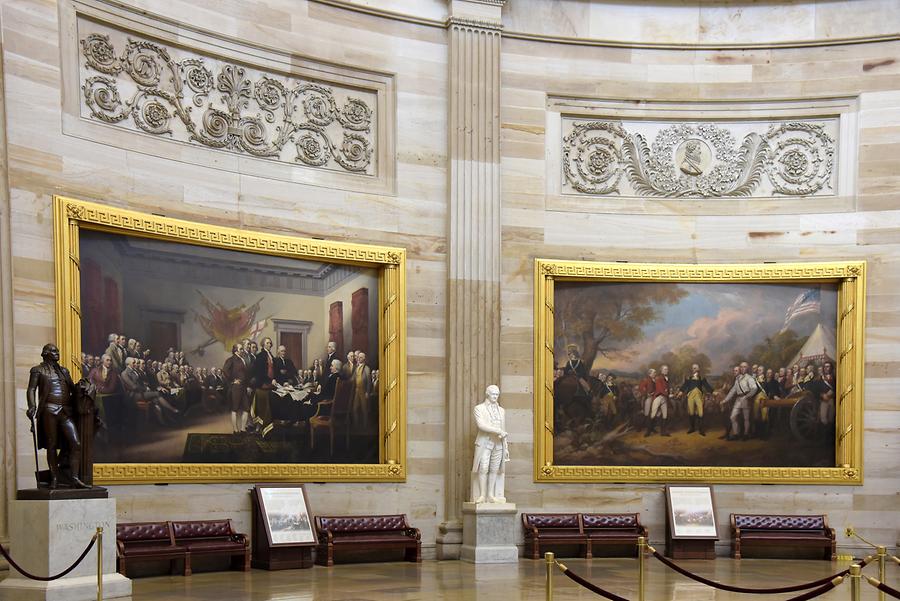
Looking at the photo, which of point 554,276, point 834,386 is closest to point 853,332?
point 834,386

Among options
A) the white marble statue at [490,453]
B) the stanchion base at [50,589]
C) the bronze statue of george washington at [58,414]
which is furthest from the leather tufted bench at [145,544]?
the white marble statue at [490,453]

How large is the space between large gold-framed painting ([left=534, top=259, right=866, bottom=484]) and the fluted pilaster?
1146 millimetres

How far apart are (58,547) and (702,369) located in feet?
41.7

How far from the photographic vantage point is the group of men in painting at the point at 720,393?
67.1 ft

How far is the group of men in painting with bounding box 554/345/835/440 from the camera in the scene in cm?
2044

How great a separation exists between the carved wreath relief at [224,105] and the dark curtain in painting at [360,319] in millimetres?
2314

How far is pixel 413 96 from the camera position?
64.7ft

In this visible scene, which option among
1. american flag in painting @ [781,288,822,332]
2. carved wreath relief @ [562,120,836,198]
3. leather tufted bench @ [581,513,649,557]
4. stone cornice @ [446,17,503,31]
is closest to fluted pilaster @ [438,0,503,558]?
stone cornice @ [446,17,503,31]

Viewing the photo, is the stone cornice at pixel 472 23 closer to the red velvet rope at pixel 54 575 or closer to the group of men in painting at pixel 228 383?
the group of men in painting at pixel 228 383

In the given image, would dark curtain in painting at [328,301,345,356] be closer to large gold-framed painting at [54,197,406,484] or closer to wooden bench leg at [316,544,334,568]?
large gold-framed painting at [54,197,406,484]

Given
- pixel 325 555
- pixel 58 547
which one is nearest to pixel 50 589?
pixel 58 547

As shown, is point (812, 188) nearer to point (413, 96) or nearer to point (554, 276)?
point (554, 276)

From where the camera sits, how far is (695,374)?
20.7 metres

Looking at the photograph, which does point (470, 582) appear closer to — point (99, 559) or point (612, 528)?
point (612, 528)
